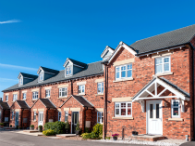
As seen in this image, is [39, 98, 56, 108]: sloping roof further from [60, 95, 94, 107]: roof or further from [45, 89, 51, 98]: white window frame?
[60, 95, 94, 107]: roof

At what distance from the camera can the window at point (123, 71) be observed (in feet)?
61.7

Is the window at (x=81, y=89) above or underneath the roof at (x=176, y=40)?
underneath

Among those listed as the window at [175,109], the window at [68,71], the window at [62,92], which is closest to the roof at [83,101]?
the window at [62,92]

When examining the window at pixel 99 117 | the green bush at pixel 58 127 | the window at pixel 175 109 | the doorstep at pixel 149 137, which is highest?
the window at pixel 175 109

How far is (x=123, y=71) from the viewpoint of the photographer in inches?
758

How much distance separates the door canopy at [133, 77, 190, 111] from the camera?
14.6 meters

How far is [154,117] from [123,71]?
16.2 ft

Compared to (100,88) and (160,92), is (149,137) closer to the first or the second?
(160,92)

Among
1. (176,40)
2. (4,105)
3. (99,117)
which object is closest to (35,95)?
(4,105)

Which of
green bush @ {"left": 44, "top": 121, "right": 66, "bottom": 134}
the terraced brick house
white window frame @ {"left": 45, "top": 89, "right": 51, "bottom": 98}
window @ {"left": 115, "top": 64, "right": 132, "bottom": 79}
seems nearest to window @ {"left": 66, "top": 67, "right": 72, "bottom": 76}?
the terraced brick house

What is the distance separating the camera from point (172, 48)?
625 inches

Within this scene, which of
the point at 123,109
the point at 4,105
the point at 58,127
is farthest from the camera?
the point at 4,105

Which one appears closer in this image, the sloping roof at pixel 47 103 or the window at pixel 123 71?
the window at pixel 123 71

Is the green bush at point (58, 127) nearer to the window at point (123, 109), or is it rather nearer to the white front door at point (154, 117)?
the window at point (123, 109)
